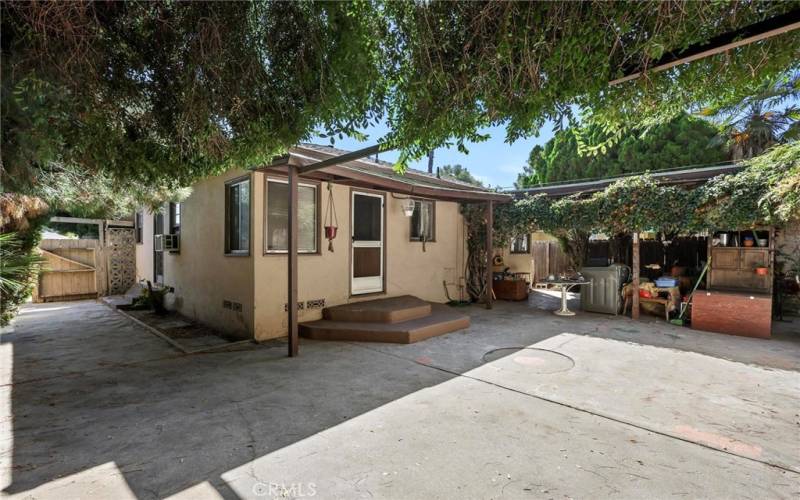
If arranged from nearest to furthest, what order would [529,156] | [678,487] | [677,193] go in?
1. [678,487]
2. [677,193]
3. [529,156]

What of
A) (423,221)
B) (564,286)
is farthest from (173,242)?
(564,286)

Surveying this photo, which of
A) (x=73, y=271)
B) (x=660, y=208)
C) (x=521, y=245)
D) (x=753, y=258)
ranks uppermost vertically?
(x=660, y=208)

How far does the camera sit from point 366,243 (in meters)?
7.45

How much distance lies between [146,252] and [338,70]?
10819 millimetres

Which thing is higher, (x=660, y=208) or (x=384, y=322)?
(x=660, y=208)

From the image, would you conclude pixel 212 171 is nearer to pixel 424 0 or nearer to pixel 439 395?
pixel 424 0

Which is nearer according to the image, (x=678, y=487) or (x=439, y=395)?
(x=678, y=487)

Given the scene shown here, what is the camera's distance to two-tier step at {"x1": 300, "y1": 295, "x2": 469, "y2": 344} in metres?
5.87

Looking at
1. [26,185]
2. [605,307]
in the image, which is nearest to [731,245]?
[605,307]

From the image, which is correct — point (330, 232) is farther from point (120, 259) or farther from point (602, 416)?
point (120, 259)

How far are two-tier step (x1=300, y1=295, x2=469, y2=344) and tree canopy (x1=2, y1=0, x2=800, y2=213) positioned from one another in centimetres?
343

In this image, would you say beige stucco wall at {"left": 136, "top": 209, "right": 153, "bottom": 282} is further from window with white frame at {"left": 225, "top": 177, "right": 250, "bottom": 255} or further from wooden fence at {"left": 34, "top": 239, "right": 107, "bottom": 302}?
window with white frame at {"left": 225, "top": 177, "right": 250, "bottom": 255}

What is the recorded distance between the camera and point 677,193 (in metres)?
6.92

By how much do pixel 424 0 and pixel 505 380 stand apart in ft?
12.6
